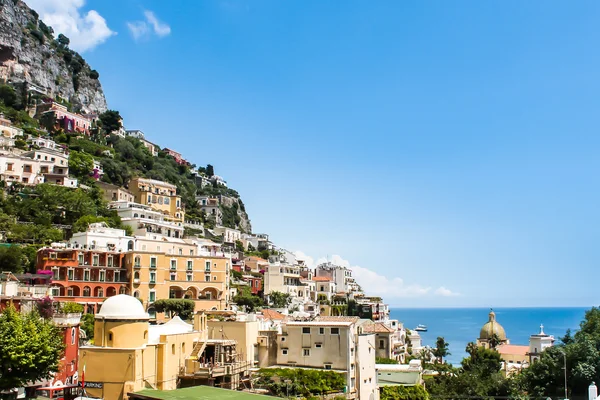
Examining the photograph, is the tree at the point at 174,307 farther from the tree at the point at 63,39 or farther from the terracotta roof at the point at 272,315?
the tree at the point at 63,39

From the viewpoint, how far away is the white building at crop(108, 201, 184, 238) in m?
72.4

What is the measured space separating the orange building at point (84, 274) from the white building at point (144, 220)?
12.2 m

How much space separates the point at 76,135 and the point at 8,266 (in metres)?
53.0

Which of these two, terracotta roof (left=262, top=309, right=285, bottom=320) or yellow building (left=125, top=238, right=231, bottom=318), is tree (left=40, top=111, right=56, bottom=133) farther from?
terracotta roof (left=262, top=309, right=285, bottom=320)

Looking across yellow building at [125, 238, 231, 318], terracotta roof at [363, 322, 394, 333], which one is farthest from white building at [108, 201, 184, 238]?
terracotta roof at [363, 322, 394, 333]

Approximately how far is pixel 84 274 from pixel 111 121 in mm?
69169

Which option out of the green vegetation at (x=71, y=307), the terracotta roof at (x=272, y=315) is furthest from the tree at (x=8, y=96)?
the terracotta roof at (x=272, y=315)

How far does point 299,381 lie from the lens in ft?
128

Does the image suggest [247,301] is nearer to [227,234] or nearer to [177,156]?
[227,234]

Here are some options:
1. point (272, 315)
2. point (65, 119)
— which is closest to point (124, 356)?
point (272, 315)

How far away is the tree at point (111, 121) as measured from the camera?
11824 cm

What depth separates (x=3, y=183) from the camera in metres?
69.9

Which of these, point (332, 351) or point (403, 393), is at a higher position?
point (332, 351)

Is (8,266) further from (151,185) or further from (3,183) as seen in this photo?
(151,185)
